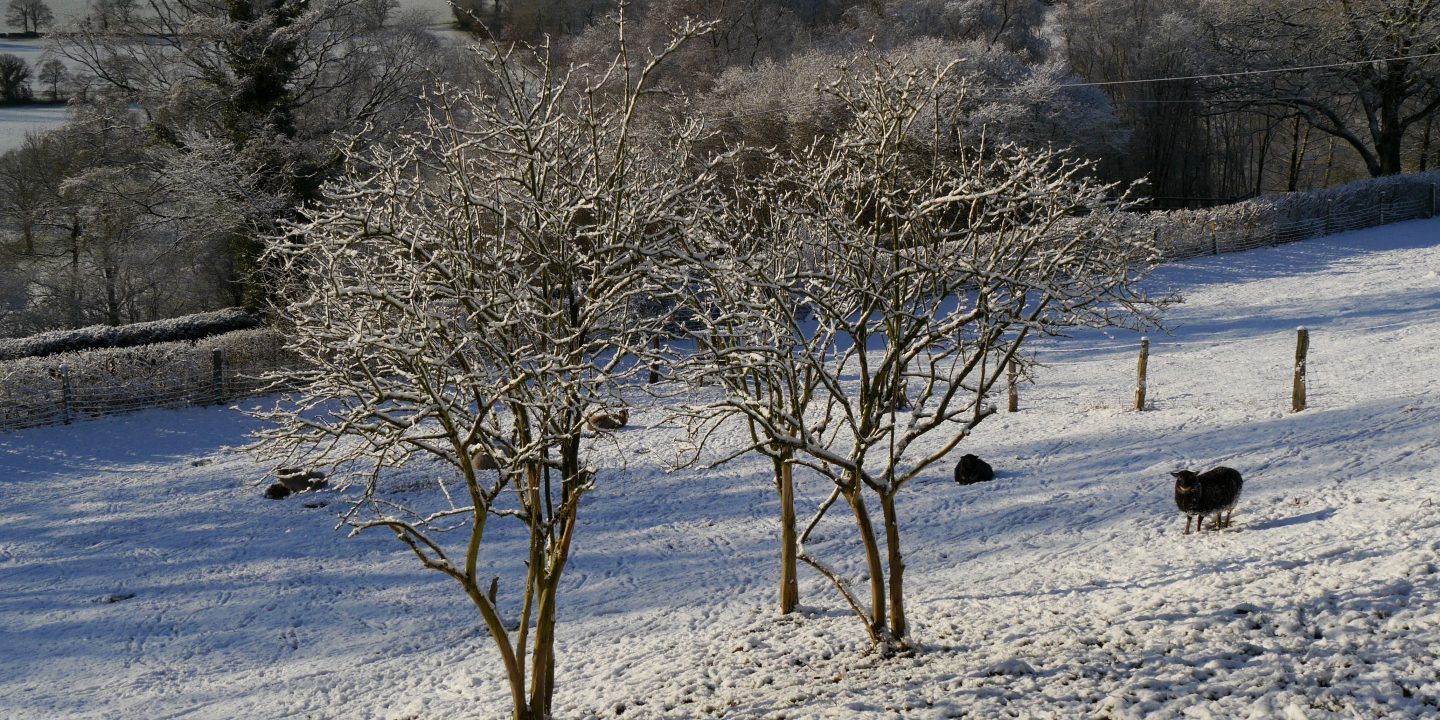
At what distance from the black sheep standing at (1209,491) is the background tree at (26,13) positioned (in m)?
42.7

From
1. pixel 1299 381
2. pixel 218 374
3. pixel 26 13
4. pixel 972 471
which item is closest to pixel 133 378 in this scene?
pixel 218 374

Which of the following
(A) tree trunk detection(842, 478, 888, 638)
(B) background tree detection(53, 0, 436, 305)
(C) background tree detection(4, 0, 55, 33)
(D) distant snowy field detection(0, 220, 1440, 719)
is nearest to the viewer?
(D) distant snowy field detection(0, 220, 1440, 719)

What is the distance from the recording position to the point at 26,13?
38594 millimetres

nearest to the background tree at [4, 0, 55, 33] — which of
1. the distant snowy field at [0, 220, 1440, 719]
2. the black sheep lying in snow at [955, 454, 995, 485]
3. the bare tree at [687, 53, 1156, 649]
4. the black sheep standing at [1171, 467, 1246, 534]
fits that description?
the distant snowy field at [0, 220, 1440, 719]

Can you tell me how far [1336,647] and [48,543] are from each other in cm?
1359

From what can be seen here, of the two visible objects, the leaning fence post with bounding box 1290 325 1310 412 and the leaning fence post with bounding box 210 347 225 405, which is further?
the leaning fence post with bounding box 210 347 225 405

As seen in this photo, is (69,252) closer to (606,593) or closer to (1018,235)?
(606,593)

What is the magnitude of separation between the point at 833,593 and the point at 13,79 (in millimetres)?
37916

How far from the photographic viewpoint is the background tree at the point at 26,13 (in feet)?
124

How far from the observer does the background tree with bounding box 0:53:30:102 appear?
34.9m

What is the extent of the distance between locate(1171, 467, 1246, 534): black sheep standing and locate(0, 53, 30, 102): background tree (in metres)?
39.9

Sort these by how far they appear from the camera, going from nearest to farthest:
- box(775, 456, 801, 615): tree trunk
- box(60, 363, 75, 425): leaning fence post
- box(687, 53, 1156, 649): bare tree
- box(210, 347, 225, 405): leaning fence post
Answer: box(687, 53, 1156, 649): bare tree
box(775, 456, 801, 615): tree trunk
box(60, 363, 75, 425): leaning fence post
box(210, 347, 225, 405): leaning fence post

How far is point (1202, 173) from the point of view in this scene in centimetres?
3384

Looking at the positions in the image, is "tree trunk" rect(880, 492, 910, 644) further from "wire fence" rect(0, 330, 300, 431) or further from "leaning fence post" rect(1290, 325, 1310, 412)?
"wire fence" rect(0, 330, 300, 431)
